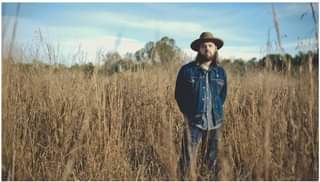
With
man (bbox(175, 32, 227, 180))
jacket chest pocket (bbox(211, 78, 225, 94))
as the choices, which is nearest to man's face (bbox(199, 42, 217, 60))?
man (bbox(175, 32, 227, 180))

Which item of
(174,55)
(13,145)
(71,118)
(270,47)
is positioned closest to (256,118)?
(270,47)

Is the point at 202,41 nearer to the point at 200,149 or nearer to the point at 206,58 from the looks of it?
the point at 206,58

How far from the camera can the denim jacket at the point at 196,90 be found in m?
2.83

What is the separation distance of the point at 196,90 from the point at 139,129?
53 centimetres

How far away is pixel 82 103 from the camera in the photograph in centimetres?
311

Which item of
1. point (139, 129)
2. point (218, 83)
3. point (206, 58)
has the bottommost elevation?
point (139, 129)

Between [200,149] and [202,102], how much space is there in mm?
296

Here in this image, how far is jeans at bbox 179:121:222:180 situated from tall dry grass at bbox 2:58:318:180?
6 centimetres

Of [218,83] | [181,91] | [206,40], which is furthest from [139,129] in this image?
[206,40]

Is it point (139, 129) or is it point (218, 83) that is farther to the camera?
point (139, 129)

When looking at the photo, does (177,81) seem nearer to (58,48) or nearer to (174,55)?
(174,55)

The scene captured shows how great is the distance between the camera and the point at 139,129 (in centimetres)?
312

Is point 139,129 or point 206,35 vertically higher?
point 206,35

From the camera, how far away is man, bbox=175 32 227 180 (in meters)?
2.83
